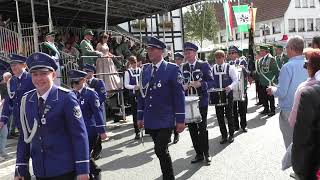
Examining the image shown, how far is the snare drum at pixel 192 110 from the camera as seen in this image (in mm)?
7539

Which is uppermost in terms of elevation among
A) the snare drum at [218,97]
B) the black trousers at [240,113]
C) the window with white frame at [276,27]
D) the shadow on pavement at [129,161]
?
the window with white frame at [276,27]

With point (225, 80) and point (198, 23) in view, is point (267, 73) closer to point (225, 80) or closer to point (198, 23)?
point (225, 80)

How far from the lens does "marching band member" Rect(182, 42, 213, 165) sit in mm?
7867

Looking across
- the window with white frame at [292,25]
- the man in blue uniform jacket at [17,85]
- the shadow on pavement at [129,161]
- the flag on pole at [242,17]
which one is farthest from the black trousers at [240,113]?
the window with white frame at [292,25]

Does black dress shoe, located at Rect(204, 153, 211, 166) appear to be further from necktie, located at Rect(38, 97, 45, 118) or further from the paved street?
necktie, located at Rect(38, 97, 45, 118)

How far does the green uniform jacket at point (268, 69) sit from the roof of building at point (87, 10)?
8.77 meters

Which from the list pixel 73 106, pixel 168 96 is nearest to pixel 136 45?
pixel 168 96

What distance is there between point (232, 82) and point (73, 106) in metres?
6.30

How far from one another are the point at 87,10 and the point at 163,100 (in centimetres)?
1591

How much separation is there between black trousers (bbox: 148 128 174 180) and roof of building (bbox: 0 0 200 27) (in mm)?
13456

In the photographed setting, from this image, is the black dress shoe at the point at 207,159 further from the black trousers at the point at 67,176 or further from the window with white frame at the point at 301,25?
the window with white frame at the point at 301,25

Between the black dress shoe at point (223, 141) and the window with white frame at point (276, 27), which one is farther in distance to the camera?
the window with white frame at point (276, 27)

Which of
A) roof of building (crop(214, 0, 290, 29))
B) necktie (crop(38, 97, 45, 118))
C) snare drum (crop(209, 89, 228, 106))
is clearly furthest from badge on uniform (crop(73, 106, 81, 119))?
roof of building (crop(214, 0, 290, 29))

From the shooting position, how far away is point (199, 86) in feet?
25.8
